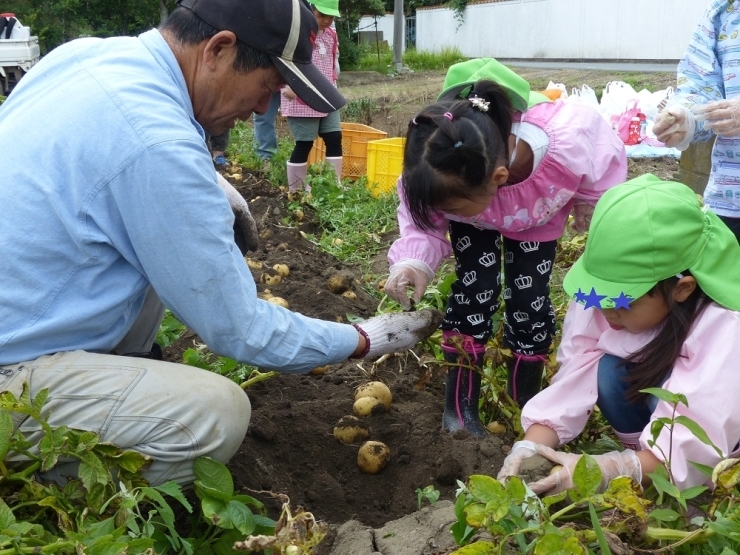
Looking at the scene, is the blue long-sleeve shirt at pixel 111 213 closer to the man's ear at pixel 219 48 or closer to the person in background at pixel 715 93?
the man's ear at pixel 219 48

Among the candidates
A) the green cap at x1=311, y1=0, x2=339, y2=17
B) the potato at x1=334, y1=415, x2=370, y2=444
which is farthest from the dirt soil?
the green cap at x1=311, y1=0, x2=339, y2=17

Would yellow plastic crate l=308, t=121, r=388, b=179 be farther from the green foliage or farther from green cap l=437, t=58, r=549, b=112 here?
the green foliage

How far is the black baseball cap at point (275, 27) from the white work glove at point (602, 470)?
42.7 inches

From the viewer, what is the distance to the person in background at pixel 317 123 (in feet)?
19.1


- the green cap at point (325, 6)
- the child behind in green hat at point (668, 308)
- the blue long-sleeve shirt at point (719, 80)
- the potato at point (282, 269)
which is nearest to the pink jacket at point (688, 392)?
the child behind in green hat at point (668, 308)

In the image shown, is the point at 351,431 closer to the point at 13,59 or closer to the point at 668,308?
the point at 668,308

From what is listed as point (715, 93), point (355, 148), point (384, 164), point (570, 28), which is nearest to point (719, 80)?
point (715, 93)

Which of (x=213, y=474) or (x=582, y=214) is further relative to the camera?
(x=582, y=214)

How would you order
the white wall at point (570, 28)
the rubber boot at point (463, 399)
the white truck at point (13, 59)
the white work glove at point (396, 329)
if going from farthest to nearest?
1. the white wall at point (570, 28)
2. the white truck at point (13, 59)
3. the rubber boot at point (463, 399)
4. the white work glove at point (396, 329)

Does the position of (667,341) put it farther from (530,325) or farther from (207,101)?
(207,101)

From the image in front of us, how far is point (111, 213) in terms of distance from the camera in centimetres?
182

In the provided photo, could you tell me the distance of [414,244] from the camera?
2602 mm

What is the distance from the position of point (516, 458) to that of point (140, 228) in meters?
0.99

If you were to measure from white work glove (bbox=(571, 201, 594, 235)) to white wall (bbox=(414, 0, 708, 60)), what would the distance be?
540 inches
